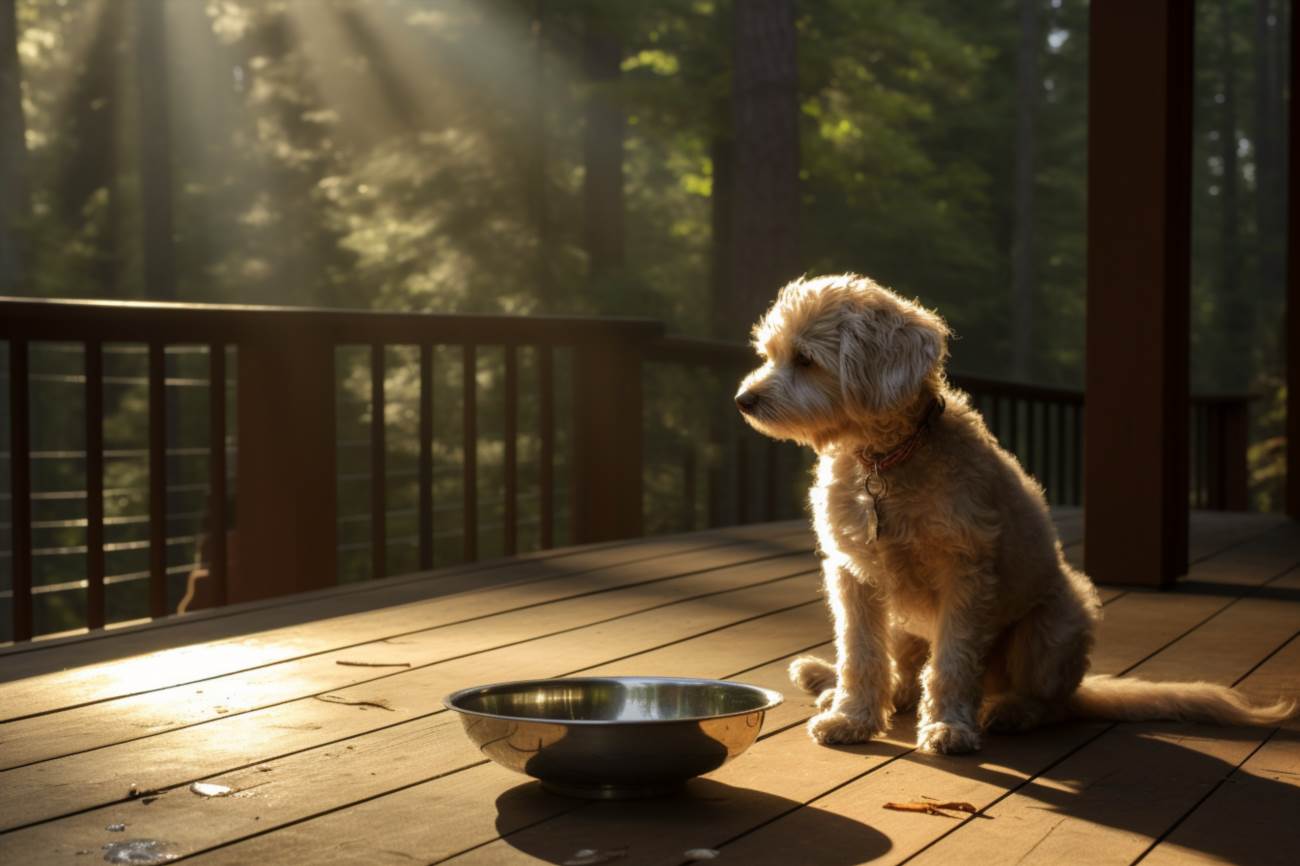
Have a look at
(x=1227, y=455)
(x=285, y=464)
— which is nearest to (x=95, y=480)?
(x=285, y=464)

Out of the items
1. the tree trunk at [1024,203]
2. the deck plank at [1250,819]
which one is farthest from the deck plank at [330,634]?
the tree trunk at [1024,203]

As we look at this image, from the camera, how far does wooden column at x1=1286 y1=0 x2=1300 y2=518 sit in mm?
8023

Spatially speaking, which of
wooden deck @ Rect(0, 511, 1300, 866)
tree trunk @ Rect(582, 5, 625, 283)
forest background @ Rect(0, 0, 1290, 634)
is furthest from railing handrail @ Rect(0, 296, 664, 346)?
tree trunk @ Rect(582, 5, 625, 283)

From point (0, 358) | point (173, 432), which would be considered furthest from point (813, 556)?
point (0, 358)

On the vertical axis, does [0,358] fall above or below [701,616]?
above

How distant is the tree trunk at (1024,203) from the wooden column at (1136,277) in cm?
2037

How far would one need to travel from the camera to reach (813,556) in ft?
20.3

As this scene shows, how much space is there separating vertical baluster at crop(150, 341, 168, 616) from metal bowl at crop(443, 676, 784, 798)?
252 centimetres

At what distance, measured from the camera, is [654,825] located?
8.20ft

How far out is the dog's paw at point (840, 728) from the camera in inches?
123

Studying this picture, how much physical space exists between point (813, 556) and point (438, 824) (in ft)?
12.5

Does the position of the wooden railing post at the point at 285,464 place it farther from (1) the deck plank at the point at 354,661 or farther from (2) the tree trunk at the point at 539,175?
(2) the tree trunk at the point at 539,175

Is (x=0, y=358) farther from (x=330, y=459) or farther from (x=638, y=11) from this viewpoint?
(x=330, y=459)

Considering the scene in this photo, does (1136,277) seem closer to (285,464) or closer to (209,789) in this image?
(285,464)
